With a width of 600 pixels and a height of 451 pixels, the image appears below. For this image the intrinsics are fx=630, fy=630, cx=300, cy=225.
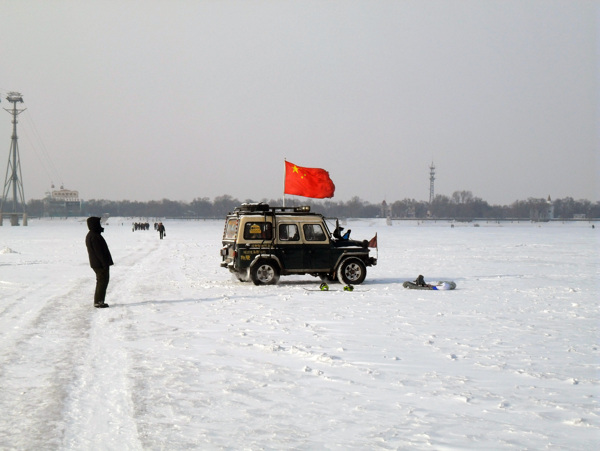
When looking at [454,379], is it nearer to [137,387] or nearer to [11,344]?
[137,387]

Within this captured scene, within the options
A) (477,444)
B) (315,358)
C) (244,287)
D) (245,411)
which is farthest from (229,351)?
(244,287)

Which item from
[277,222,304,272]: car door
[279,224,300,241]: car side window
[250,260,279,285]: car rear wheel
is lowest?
[250,260,279,285]: car rear wheel

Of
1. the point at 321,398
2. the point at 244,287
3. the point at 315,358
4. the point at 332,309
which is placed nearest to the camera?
the point at 321,398

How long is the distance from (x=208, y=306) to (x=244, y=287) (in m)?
3.73

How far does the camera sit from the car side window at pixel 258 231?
16781 millimetres

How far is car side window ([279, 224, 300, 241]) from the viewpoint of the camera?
669 inches

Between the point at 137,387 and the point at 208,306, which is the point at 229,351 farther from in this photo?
the point at 208,306

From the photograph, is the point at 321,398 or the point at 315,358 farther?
the point at 315,358

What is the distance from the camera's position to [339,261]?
1727 centimetres

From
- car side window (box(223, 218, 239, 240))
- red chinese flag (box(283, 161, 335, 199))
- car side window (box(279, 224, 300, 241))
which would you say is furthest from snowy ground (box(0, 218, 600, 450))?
red chinese flag (box(283, 161, 335, 199))

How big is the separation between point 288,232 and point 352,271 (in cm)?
210

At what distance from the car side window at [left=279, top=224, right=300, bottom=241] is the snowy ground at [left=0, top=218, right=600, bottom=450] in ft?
7.72

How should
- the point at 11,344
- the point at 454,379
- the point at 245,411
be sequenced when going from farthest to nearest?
the point at 11,344, the point at 454,379, the point at 245,411

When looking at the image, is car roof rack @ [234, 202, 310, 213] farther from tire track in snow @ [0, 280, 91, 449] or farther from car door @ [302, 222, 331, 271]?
tire track in snow @ [0, 280, 91, 449]
